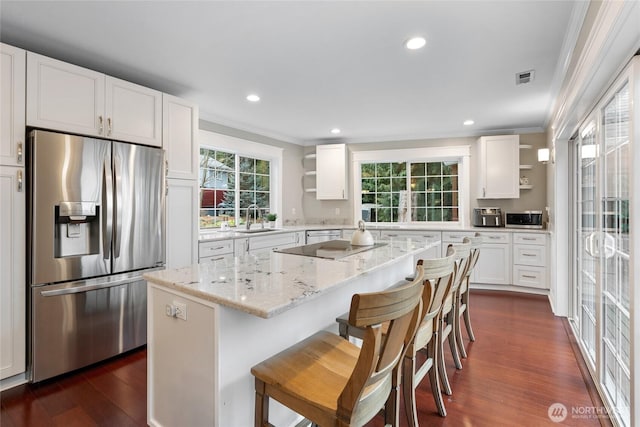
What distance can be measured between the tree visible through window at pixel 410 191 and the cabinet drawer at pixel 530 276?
1.25 metres

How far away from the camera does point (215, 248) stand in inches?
140

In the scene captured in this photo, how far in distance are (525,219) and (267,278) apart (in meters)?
4.43

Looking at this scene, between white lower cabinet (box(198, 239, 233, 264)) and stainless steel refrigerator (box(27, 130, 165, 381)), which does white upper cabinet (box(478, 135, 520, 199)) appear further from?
stainless steel refrigerator (box(27, 130, 165, 381))

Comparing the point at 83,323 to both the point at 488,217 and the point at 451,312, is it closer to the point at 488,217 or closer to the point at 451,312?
the point at 451,312

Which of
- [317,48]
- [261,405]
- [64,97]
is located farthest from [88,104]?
[261,405]

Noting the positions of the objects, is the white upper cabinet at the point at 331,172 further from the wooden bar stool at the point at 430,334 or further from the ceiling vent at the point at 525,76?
the wooden bar stool at the point at 430,334

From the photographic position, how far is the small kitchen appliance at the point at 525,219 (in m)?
4.55

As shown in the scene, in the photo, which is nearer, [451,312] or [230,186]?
[451,312]

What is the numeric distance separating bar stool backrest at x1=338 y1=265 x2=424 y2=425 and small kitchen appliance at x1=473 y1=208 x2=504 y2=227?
166 inches

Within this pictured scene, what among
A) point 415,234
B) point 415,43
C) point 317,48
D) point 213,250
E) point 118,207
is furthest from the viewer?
point 415,234

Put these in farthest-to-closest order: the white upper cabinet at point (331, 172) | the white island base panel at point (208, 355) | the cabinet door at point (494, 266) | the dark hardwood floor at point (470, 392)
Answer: the white upper cabinet at point (331, 172), the cabinet door at point (494, 266), the dark hardwood floor at point (470, 392), the white island base panel at point (208, 355)

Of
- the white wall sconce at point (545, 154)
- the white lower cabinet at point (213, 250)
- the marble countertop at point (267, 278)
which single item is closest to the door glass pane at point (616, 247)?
the marble countertop at point (267, 278)

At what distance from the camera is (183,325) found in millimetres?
1419

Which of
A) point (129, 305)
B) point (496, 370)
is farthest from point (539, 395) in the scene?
point (129, 305)
